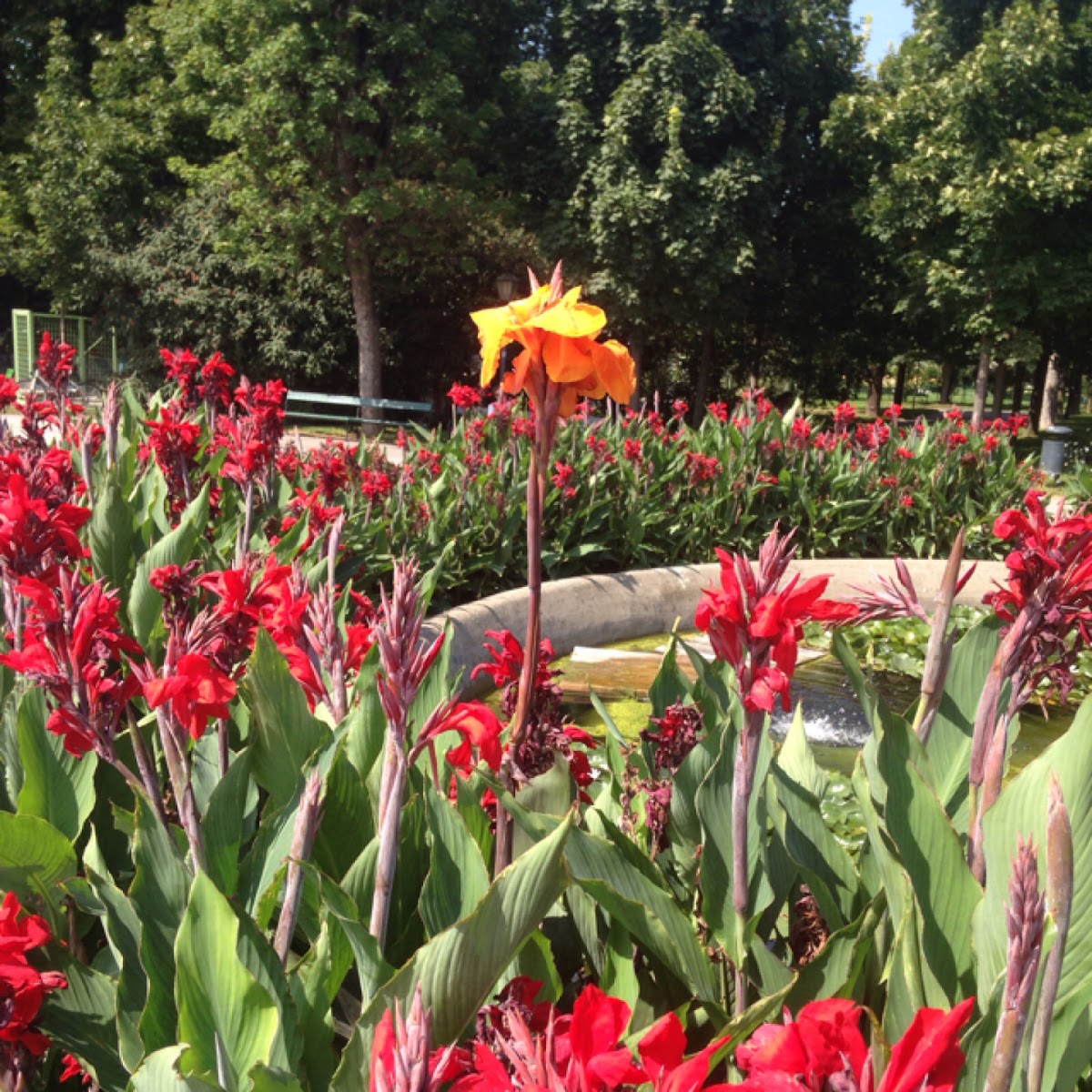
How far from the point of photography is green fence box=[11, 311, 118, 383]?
870 inches

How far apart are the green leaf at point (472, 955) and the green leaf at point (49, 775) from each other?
2.14ft

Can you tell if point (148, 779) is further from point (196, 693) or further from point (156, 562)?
point (156, 562)

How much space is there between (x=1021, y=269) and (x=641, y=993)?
18740 mm

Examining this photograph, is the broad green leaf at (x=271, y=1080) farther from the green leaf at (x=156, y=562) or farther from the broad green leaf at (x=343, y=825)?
the green leaf at (x=156, y=562)

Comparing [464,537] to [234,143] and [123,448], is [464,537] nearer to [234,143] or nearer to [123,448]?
[123,448]

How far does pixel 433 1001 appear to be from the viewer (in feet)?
3.54

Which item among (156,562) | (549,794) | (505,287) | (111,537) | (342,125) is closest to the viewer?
(549,794)

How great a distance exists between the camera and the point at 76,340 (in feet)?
76.1

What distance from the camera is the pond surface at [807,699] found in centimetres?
433

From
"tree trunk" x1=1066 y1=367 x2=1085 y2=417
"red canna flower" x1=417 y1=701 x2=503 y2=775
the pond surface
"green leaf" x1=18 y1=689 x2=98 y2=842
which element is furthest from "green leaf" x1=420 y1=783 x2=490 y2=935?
"tree trunk" x1=1066 y1=367 x2=1085 y2=417

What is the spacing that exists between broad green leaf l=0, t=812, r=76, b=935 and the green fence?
864 inches

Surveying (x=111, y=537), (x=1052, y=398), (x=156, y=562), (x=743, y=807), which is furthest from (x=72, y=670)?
(x=1052, y=398)

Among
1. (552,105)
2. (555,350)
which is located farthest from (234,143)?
(555,350)

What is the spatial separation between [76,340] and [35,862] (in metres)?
24.0
